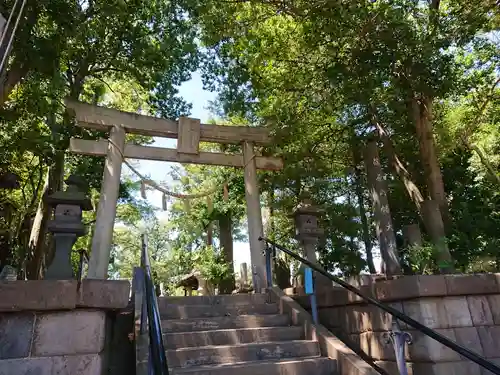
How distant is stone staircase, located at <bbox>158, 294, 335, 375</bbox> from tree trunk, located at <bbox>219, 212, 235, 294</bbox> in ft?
29.2

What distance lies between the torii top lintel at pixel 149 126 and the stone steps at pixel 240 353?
4.50 m

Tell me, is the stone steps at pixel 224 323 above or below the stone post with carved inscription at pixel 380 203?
below

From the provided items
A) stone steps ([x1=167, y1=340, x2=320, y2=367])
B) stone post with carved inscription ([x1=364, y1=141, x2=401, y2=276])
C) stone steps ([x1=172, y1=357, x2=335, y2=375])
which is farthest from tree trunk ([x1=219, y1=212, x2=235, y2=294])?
stone steps ([x1=172, y1=357, x2=335, y2=375])

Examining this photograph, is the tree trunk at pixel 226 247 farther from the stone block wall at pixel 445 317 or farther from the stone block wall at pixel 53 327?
the stone block wall at pixel 53 327

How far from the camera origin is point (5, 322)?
9.32ft

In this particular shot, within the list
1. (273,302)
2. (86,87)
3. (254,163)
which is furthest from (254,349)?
(86,87)

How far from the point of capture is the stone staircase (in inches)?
134

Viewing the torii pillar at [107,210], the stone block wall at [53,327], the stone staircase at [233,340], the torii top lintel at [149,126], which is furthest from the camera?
the torii top lintel at [149,126]

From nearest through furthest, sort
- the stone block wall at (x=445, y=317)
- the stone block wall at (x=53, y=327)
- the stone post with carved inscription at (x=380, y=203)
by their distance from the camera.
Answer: the stone block wall at (x=53, y=327), the stone block wall at (x=445, y=317), the stone post with carved inscription at (x=380, y=203)

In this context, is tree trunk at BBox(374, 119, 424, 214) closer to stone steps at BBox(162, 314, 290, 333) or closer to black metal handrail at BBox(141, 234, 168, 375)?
stone steps at BBox(162, 314, 290, 333)

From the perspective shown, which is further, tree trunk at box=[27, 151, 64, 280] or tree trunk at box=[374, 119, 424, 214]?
tree trunk at box=[374, 119, 424, 214]

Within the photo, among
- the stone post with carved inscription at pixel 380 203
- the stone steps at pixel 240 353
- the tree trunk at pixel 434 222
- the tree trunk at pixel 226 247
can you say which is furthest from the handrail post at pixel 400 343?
the tree trunk at pixel 226 247

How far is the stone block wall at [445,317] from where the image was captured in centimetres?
316

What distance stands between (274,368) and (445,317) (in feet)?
5.32
